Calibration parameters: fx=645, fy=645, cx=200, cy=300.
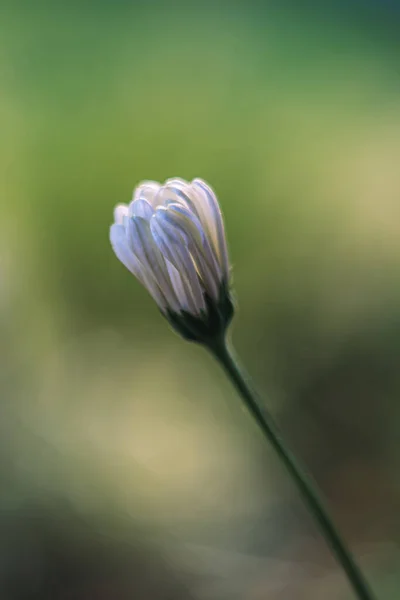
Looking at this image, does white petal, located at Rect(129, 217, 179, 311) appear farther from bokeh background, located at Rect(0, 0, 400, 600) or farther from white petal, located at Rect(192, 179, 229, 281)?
bokeh background, located at Rect(0, 0, 400, 600)

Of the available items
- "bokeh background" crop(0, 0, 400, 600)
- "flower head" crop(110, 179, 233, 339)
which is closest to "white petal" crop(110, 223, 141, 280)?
"flower head" crop(110, 179, 233, 339)

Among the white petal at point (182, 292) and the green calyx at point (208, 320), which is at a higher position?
the white petal at point (182, 292)

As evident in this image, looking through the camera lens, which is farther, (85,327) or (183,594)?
(85,327)

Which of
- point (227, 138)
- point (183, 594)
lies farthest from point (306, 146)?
point (183, 594)

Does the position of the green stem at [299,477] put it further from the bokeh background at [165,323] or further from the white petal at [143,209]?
the bokeh background at [165,323]

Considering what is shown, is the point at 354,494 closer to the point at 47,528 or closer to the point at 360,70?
the point at 47,528

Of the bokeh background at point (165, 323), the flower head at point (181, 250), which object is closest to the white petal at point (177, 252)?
the flower head at point (181, 250)
